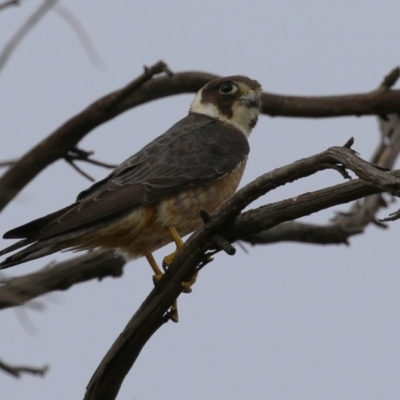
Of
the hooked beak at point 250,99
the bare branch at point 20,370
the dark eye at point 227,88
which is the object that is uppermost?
the dark eye at point 227,88

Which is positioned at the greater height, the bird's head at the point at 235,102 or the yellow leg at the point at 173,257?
the bird's head at the point at 235,102

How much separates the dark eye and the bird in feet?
0.27

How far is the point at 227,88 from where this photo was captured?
5.81 meters

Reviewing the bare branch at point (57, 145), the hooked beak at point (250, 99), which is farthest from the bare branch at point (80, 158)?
the hooked beak at point (250, 99)

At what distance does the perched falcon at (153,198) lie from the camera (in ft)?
13.7

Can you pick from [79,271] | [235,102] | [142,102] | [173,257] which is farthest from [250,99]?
[173,257]

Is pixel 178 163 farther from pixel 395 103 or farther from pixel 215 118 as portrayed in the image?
pixel 395 103

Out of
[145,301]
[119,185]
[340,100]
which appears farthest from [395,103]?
[145,301]

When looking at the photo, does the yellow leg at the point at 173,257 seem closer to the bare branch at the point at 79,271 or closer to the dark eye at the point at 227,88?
the bare branch at the point at 79,271

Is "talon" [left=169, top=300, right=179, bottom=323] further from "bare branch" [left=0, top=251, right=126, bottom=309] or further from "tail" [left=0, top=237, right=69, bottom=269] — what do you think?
"bare branch" [left=0, top=251, right=126, bottom=309]

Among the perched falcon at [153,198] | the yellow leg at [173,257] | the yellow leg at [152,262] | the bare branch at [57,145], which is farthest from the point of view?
the bare branch at [57,145]

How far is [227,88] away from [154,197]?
4.57 feet

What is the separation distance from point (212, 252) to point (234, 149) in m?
1.86

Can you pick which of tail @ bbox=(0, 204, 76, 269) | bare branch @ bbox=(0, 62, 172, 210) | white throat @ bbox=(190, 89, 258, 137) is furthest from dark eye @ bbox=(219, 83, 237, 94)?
tail @ bbox=(0, 204, 76, 269)
